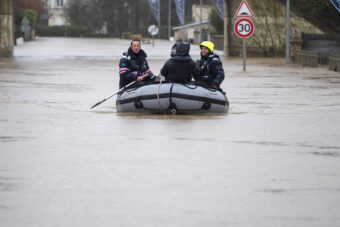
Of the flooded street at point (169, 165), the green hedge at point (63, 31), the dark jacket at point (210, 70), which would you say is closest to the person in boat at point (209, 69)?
the dark jacket at point (210, 70)

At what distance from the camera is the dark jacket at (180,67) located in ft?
56.8

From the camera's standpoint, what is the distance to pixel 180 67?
56.9 ft

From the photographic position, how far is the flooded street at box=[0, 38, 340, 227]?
305 inches

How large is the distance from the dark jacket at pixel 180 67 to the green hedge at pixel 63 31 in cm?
12636

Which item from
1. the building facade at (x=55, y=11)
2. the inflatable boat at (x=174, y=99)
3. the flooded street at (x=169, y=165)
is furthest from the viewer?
the building facade at (x=55, y=11)

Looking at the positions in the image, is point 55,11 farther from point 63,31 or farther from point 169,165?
point 169,165

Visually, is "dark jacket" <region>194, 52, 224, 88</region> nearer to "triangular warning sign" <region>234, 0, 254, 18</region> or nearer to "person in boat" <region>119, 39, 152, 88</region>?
"person in boat" <region>119, 39, 152, 88</region>

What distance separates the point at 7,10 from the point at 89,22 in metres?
102

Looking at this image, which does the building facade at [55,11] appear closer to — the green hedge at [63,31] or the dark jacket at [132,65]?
the green hedge at [63,31]

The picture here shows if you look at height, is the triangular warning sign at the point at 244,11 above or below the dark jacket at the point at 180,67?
above

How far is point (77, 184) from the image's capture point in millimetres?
9164

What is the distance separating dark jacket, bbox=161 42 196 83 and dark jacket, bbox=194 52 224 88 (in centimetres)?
44

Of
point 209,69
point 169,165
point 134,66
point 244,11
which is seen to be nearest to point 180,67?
point 209,69

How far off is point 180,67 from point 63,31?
442 feet
